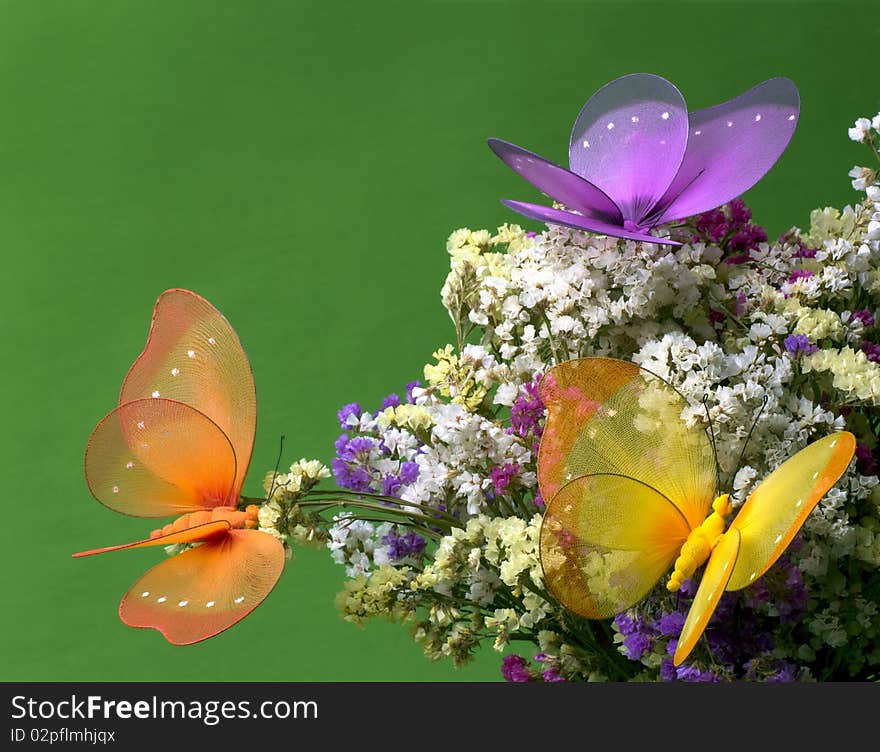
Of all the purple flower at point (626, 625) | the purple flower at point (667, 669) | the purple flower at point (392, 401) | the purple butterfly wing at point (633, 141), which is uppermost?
the purple butterfly wing at point (633, 141)

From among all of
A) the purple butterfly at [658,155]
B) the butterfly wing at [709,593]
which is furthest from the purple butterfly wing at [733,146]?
the butterfly wing at [709,593]

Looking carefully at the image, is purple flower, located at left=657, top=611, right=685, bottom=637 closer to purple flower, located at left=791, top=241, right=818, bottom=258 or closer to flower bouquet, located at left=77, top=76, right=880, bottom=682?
flower bouquet, located at left=77, top=76, right=880, bottom=682

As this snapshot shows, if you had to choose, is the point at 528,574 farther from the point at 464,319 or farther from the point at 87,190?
the point at 87,190

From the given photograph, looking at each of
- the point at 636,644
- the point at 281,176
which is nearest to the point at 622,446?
the point at 636,644

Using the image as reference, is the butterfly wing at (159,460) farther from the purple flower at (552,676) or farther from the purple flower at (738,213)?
the purple flower at (738,213)

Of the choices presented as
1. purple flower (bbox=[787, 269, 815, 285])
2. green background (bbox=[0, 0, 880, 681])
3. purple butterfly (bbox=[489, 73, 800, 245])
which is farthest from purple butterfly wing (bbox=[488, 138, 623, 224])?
green background (bbox=[0, 0, 880, 681])

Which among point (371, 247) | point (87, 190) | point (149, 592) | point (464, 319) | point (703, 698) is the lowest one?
point (703, 698)

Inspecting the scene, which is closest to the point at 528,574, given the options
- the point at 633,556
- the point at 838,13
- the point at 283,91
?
the point at 633,556
